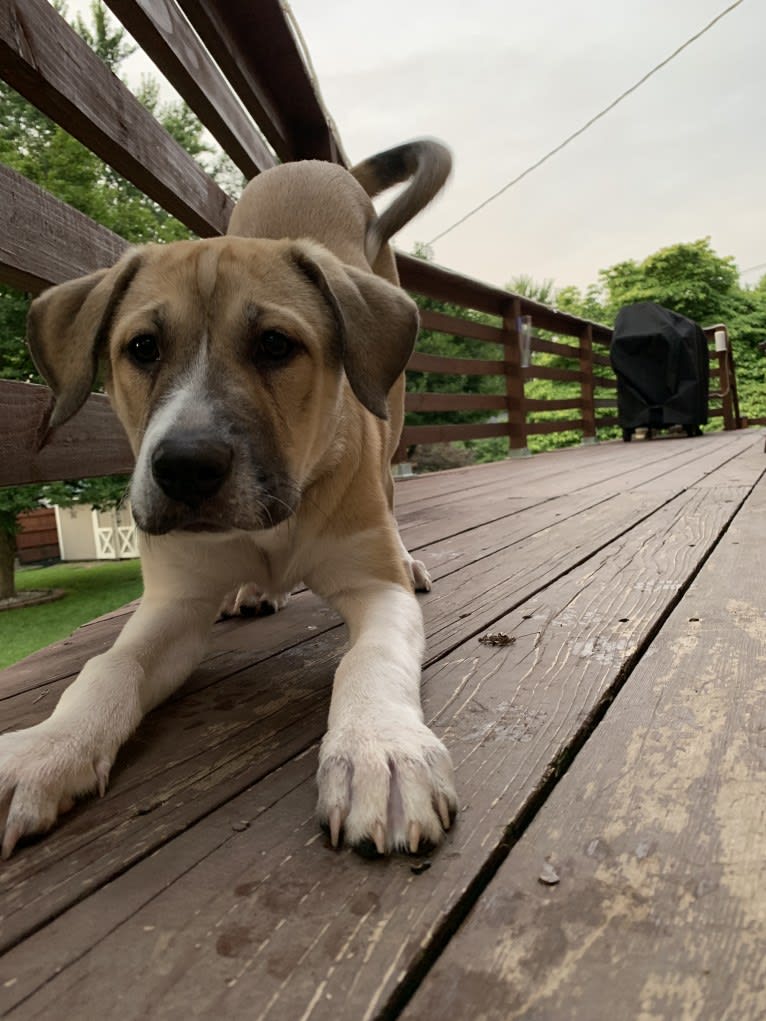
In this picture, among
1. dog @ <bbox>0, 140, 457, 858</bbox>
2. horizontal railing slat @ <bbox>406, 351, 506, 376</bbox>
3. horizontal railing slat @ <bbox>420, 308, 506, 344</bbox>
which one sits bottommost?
dog @ <bbox>0, 140, 457, 858</bbox>

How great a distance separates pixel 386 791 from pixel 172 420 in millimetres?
745

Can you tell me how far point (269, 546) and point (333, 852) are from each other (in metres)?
0.95

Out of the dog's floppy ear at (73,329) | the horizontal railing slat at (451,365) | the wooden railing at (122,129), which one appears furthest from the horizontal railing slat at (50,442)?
the horizontal railing slat at (451,365)

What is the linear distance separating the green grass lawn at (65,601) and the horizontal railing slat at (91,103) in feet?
5.01

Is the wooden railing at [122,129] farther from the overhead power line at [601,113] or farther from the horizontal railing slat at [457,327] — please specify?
the overhead power line at [601,113]

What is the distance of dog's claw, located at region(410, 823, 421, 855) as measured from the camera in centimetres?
87

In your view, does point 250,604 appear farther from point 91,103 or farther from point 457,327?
point 457,327

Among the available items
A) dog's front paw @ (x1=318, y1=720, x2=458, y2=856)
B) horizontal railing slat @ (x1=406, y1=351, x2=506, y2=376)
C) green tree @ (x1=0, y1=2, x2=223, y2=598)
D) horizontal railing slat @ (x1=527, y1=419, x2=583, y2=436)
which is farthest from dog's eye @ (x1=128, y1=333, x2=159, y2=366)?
horizontal railing slat @ (x1=527, y1=419, x2=583, y2=436)

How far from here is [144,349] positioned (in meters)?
1.63

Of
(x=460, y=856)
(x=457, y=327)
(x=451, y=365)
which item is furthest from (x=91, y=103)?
(x=457, y=327)

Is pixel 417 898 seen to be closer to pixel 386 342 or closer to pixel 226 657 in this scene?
pixel 226 657

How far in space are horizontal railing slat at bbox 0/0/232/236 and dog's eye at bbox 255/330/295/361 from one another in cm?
98

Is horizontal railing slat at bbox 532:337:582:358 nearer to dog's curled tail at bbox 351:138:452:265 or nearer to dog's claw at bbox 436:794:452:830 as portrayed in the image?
dog's curled tail at bbox 351:138:452:265

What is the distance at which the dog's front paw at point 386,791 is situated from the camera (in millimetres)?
892
